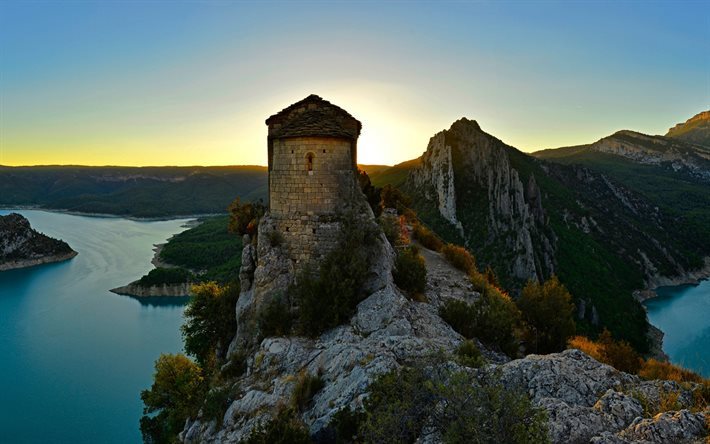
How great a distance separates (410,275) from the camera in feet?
45.4

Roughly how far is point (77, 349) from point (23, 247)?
7119cm

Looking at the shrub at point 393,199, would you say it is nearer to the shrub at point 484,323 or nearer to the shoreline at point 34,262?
the shrub at point 484,323

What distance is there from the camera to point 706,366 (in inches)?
1647

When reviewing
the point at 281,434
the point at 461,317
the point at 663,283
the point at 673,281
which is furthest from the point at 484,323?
the point at 673,281

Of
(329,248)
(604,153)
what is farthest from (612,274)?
(604,153)

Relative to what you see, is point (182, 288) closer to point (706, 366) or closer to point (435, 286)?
point (435, 286)

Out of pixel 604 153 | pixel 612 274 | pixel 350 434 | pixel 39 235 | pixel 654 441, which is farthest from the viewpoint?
pixel 604 153

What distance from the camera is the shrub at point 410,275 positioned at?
13.7m

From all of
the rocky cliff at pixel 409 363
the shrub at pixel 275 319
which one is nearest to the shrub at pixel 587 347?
the rocky cliff at pixel 409 363

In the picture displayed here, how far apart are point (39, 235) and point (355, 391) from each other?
12204 cm

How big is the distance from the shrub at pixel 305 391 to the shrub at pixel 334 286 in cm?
274

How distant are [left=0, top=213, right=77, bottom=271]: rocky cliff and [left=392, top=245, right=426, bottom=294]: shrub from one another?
108 meters

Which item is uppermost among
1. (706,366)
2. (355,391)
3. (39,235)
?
(355,391)

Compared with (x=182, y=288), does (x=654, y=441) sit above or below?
above
